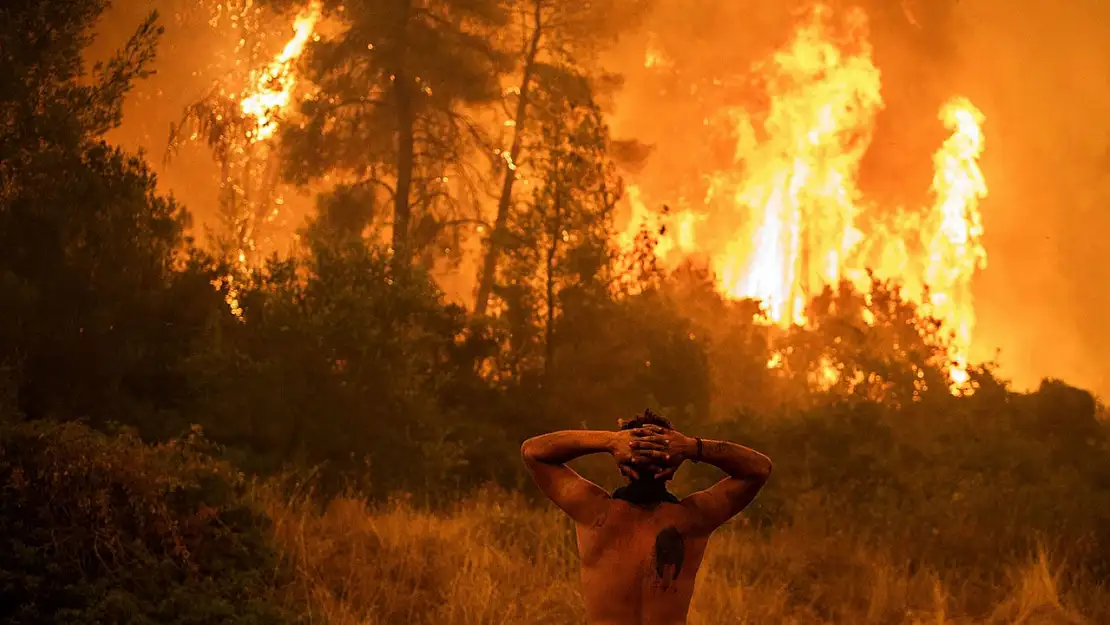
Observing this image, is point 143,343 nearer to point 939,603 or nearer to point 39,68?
point 39,68

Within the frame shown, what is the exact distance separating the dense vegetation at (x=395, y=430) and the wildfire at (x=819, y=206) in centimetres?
1221

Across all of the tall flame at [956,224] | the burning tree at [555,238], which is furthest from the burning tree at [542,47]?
the tall flame at [956,224]

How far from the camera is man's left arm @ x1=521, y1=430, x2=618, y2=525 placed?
3.75 meters

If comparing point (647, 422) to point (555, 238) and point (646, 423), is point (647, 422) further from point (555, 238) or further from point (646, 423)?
point (555, 238)

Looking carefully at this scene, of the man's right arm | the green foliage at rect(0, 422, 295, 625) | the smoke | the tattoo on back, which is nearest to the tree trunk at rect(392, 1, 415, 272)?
the green foliage at rect(0, 422, 295, 625)

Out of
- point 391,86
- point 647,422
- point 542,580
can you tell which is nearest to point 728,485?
point 647,422

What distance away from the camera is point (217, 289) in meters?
12.5

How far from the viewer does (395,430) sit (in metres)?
11.8

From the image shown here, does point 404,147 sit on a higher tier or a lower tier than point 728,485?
higher

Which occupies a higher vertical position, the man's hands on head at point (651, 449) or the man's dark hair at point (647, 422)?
the man's dark hair at point (647, 422)

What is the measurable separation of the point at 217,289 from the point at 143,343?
1.46 meters

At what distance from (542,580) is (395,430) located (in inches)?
159

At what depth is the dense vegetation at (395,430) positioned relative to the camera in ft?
24.3

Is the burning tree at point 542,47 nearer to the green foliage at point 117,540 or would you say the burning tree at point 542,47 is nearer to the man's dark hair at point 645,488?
the green foliage at point 117,540
